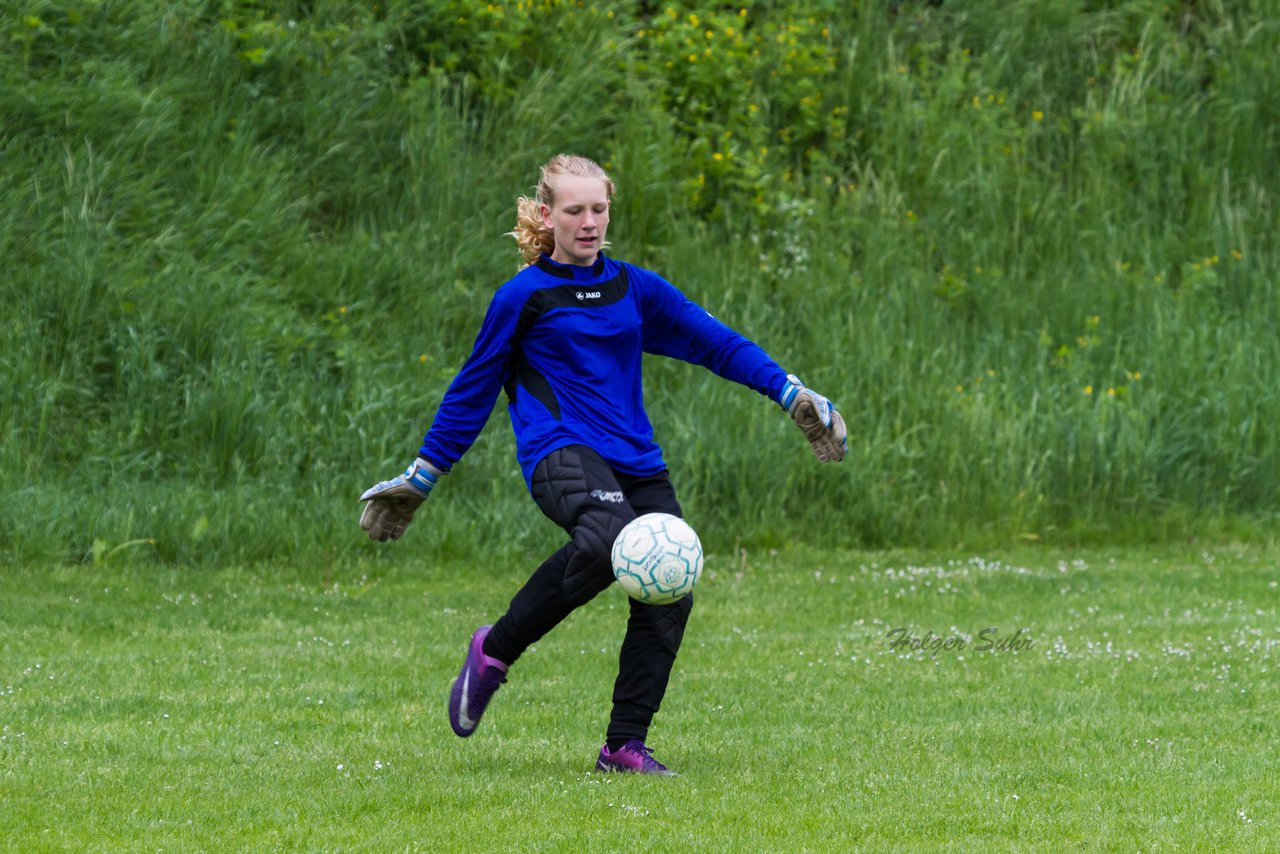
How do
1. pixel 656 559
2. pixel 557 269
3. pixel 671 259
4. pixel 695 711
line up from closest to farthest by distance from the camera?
pixel 656 559 < pixel 557 269 < pixel 695 711 < pixel 671 259

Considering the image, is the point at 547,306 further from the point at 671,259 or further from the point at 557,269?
the point at 671,259

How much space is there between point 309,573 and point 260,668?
2.80 meters

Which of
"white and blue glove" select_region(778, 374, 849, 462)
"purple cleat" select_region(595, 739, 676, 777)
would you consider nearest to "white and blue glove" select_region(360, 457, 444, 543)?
"purple cleat" select_region(595, 739, 676, 777)

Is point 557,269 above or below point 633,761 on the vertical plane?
above

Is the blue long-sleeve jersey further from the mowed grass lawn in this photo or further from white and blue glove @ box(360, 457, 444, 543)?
the mowed grass lawn

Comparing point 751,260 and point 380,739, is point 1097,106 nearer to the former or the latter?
point 751,260

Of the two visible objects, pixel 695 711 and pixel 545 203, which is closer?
pixel 545 203

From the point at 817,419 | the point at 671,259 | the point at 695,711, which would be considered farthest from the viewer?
the point at 671,259

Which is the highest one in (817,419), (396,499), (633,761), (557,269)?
(557,269)

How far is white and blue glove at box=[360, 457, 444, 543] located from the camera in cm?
582

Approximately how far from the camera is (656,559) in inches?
209

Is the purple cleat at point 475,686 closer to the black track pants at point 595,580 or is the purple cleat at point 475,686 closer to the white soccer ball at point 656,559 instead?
the black track pants at point 595,580

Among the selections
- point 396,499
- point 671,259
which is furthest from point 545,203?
point 671,259

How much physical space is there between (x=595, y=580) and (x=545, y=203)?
1254 millimetres
